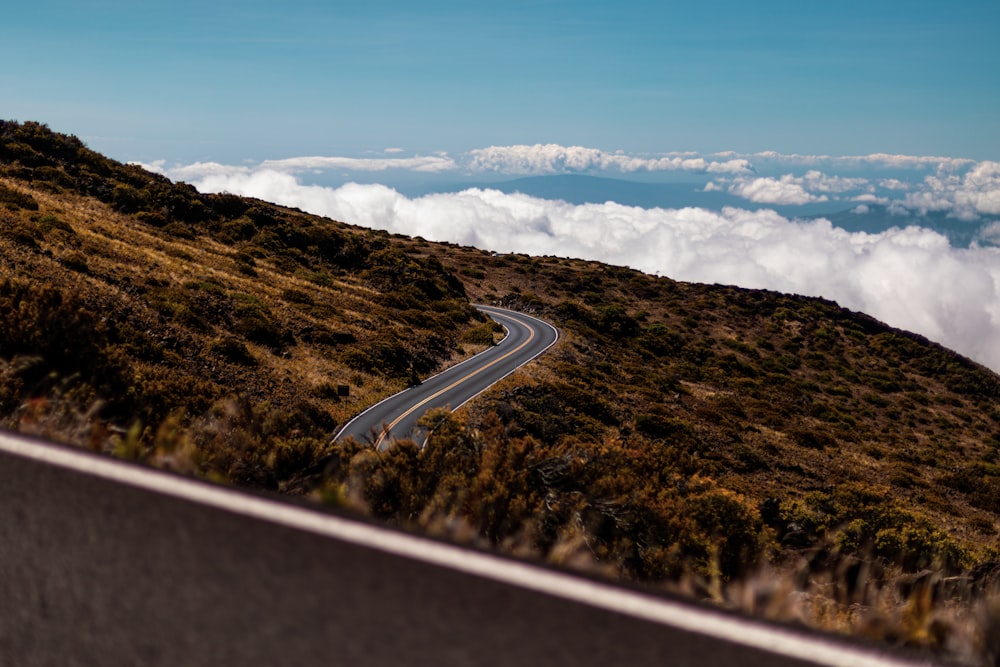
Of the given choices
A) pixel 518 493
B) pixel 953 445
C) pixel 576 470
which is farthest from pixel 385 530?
pixel 953 445

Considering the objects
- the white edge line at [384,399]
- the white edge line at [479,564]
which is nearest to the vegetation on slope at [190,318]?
the white edge line at [384,399]

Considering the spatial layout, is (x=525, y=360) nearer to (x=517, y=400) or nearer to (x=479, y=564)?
(x=517, y=400)

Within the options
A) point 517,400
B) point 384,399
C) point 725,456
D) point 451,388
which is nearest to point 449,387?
point 451,388

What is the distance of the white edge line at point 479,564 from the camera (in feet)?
9.64

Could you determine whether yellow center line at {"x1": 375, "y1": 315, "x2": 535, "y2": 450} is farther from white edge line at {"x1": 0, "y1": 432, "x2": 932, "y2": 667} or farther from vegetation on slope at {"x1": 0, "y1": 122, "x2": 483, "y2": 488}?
white edge line at {"x1": 0, "y1": 432, "x2": 932, "y2": 667}

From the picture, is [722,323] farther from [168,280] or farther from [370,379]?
[168,280]

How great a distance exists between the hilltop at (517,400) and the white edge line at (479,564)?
0.81 meters

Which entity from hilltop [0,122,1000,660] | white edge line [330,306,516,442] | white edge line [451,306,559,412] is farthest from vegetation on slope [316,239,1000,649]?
white edge line [330,306,516,442]

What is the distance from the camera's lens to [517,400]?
2744 cm

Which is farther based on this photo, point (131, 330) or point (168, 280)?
point (168, 280)

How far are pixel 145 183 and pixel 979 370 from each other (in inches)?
4198

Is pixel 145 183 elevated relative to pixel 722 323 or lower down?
elevated

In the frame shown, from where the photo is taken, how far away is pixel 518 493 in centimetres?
789

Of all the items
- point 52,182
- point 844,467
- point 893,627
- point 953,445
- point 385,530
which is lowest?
point 953,445
